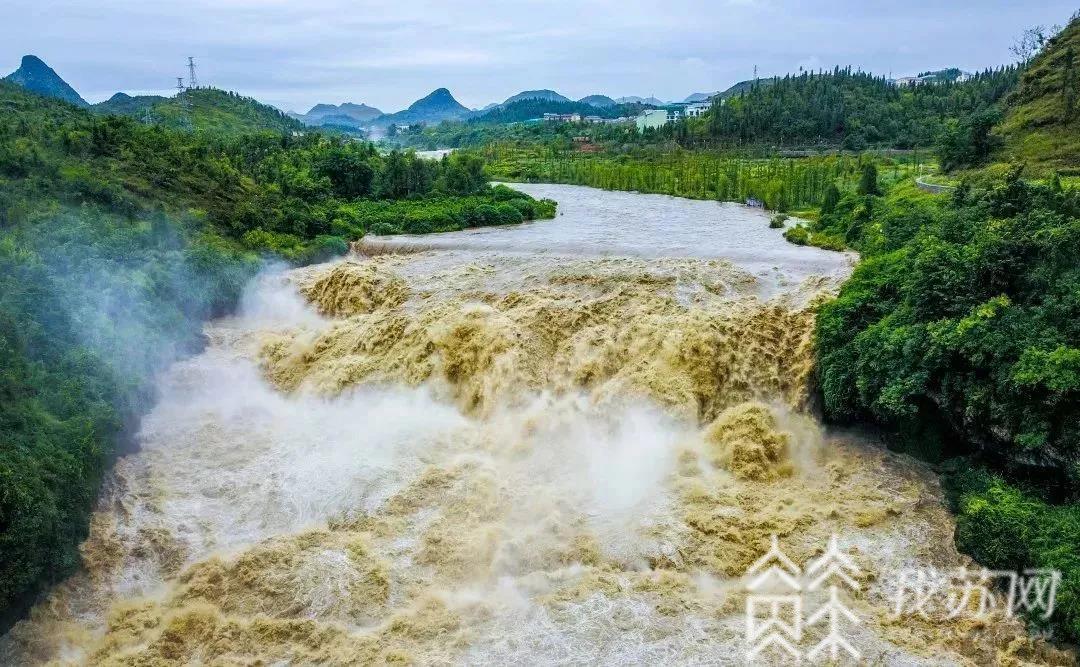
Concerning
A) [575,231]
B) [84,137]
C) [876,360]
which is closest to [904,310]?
[876,360]

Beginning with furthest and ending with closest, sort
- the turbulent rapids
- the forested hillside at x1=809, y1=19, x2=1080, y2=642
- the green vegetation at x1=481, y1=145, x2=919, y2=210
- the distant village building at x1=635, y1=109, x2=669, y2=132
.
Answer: the distant village building at x1=635, y1=109, x2=669, y2=132 < the green vegetation at x1=481, y1=145, x2=919, y2=210 < the forested hillside at x1=809, y1=19, x2=1080, y2=642 < the turbulent rapids

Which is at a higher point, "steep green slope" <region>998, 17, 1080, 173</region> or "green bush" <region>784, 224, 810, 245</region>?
"steep green slope" <region>998, 17, 1080, 173</region>

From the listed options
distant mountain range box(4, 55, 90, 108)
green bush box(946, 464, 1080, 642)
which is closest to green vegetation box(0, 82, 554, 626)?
green bush box(946, 464, 1080, 642)

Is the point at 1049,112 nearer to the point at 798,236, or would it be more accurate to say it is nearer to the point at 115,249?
the point at 798,236

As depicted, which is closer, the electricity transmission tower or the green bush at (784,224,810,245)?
the green bush at (784,224,810,245)

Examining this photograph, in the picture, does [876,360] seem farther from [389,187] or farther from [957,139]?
[389,187]

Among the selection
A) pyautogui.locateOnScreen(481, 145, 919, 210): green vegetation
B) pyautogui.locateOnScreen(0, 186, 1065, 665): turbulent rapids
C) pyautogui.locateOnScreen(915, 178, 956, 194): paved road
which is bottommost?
pyautogui.locateOnScreen(0, 186, 1065, 665): turbulent rapids

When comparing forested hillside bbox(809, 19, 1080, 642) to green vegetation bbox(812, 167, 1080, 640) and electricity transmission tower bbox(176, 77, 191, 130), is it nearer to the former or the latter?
green vegetation bbox(812, 167, 1080, 640)
